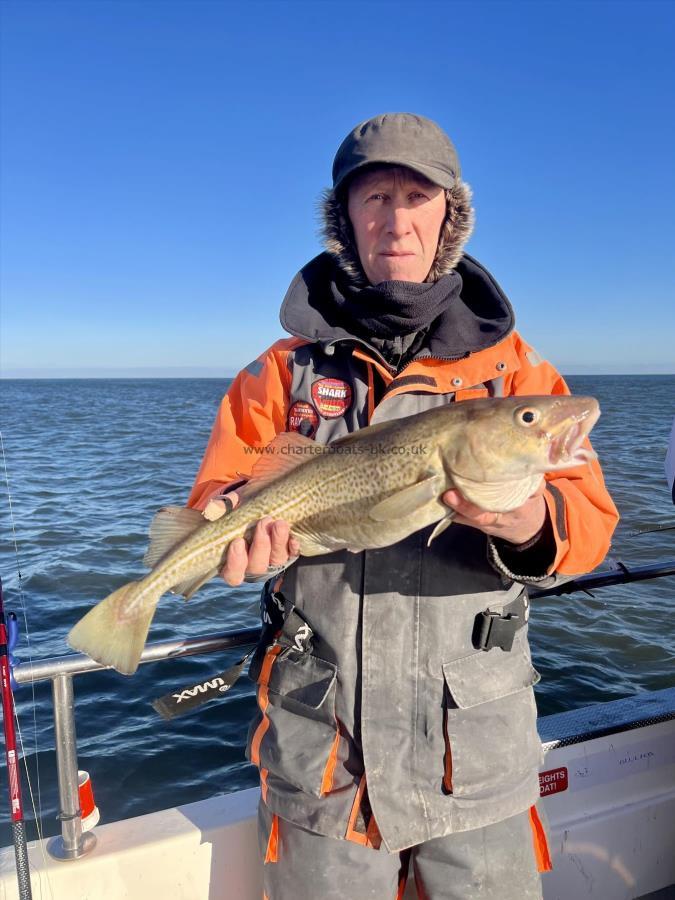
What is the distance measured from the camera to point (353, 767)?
283cm

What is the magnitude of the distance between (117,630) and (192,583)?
1.27 ft

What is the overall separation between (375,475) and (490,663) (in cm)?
93

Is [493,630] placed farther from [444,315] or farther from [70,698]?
[70,698]

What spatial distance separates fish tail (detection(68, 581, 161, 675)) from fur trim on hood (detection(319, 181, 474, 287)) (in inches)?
74.4

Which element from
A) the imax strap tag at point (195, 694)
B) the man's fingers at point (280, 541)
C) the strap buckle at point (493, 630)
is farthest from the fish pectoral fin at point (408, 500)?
the imax strap tag at point (195, 694)

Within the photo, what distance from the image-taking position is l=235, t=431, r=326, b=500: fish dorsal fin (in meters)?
3.19

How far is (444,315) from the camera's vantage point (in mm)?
3320

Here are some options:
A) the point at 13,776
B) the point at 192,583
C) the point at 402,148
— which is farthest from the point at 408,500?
the point at 13,776

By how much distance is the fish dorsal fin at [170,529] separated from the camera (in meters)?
3.29

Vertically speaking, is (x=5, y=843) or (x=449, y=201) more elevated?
(x=449, y=201)

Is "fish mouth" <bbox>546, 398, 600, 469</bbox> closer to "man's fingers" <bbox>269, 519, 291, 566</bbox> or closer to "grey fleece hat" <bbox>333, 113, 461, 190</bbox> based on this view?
"man's fingers" <bbox>269, 519, 291, 566</bbox>

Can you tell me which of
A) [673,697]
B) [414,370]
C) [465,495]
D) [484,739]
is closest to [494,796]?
[484,739]

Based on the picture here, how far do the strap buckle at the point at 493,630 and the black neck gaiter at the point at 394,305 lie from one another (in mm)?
1377

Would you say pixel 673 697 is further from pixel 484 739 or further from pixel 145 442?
pixel 145 442
